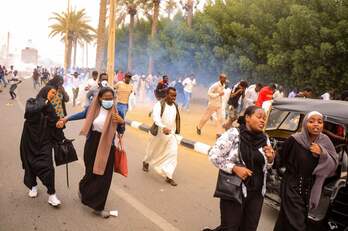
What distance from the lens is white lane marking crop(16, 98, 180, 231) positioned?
4.96 m

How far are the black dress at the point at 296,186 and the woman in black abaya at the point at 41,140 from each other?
2812 millimetres

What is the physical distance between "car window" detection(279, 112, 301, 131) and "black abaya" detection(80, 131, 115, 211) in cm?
289

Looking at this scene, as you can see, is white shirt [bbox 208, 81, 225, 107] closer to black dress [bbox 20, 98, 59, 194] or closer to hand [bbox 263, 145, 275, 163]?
black dress [bbox 20, 98, 59, 194]

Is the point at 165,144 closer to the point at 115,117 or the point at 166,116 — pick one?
the point at 166,116

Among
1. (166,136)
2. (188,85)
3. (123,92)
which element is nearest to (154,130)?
(166,136)

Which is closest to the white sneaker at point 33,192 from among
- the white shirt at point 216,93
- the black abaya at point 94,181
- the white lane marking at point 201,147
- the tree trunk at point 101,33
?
the black abaya at point 94,181

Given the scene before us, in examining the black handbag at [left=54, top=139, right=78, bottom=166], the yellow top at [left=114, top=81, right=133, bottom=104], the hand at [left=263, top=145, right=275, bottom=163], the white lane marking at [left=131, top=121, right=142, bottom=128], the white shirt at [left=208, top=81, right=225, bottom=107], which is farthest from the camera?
the white lane marking at [left=131, top=121, right=142, bottom=128]

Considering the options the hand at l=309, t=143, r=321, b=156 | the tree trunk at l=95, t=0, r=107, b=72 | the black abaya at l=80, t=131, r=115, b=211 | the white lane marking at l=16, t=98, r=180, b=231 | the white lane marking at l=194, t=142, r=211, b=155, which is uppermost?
the tree trunk at l=95, t=0, r=107, b=72

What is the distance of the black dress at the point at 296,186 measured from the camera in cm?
379

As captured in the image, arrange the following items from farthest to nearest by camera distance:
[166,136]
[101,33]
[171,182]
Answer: [101,33]
[166,136]
[171,182]

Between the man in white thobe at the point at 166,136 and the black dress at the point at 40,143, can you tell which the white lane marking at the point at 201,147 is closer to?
the man in white thobe at the point at 166,136

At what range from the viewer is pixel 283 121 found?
21.6 ft

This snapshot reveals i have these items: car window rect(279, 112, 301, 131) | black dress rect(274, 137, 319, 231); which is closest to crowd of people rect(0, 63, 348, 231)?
black dress rect(274, 137, 319, 231)

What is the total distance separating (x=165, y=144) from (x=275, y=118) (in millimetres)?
1853
